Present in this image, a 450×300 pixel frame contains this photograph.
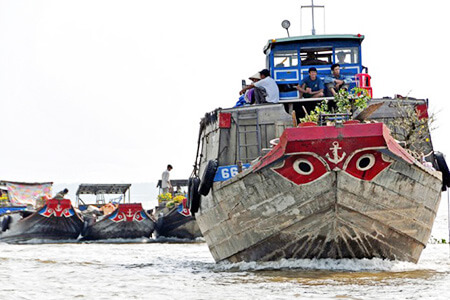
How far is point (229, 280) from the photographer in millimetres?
10711

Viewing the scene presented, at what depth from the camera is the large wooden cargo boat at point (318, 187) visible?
34.7 feet

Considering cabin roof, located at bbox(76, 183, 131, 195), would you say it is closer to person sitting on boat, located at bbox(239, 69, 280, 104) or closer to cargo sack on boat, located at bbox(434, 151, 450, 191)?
person sitting on boat, located at bbox(239, 69, 280, 104)

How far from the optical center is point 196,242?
Result: 25.2m

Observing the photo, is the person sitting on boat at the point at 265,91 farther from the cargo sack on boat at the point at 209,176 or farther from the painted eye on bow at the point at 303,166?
the painted eye on bow at the point at 303,166

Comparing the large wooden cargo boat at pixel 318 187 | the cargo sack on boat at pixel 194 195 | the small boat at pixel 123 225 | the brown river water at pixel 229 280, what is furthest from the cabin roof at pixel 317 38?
the small boat at pixel 123 225

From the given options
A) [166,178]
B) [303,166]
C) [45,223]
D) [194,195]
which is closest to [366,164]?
[303,166]

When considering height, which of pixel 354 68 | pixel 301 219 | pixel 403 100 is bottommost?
pixel 301 219

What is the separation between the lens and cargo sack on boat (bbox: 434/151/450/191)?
12.7 m

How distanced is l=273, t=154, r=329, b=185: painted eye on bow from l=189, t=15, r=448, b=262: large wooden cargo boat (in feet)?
0.05

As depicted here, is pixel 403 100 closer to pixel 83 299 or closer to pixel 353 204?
pixel 353 204

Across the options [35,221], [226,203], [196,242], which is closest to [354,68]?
[226,203]

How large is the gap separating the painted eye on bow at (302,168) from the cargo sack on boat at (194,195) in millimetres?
3009

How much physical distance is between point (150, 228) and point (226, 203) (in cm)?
1461

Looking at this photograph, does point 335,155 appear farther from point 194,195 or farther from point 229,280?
point 194,195
